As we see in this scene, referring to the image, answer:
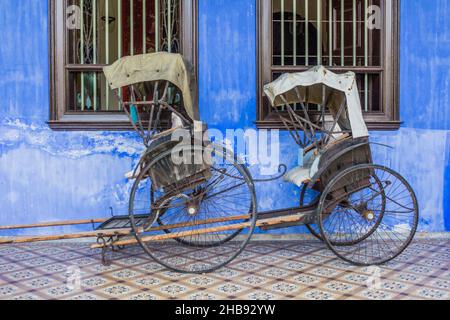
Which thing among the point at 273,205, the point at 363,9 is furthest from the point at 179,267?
the point at 363,9

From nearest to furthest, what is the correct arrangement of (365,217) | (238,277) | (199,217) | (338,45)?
(238,277) → (365,217) → (199,217) → (338,45)

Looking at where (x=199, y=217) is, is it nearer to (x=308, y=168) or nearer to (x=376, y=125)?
(x=308, y=168)

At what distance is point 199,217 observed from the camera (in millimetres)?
6043

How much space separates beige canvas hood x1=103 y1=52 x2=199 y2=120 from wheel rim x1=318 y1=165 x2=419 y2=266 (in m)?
1.61

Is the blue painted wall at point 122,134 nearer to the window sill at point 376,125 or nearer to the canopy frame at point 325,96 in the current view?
the window sill at point 376,125

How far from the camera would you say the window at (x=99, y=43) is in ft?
20.4

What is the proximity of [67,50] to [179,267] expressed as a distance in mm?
2730

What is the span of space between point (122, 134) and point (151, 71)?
1.24 meters

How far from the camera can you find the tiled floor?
14.7ft

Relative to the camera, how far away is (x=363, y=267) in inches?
206

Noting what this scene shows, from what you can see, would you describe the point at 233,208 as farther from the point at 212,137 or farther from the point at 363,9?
the point at 363,9

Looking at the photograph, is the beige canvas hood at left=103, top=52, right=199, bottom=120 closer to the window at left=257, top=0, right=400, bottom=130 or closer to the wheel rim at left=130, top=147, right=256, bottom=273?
the wheel rim at left=130, top=147, right=256, bottom=273

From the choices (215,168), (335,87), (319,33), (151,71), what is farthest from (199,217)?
(319,33)

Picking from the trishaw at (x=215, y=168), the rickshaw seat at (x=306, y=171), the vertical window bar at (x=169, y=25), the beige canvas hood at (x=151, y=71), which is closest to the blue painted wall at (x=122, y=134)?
the vertical window bar at (x=169, y=25)
